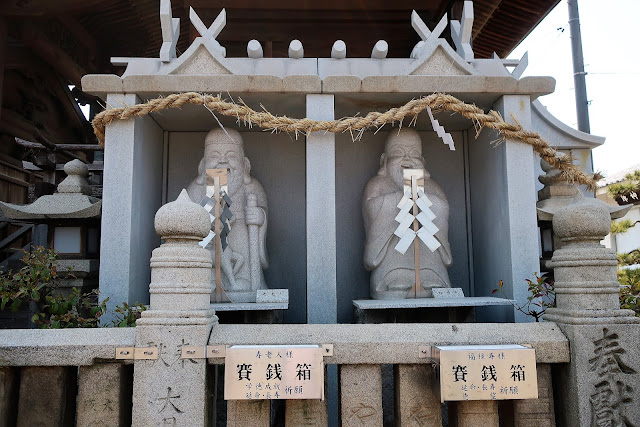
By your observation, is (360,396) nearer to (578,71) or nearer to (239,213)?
(239,213)

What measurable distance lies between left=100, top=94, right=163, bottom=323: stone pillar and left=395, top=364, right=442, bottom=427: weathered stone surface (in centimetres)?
237

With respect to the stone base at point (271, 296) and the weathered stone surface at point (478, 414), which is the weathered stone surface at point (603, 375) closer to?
the weathered stone surface at point (478, 414)

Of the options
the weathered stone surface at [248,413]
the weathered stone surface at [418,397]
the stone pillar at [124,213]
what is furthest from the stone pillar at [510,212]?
the stone pillar at [124,213]

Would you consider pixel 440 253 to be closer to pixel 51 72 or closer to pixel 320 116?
pixel 320 116

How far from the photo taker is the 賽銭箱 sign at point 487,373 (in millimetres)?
2242

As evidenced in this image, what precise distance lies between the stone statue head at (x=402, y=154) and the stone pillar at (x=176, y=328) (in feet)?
8.33

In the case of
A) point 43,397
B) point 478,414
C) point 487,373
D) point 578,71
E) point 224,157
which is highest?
point 578,71

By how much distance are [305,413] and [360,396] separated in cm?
29

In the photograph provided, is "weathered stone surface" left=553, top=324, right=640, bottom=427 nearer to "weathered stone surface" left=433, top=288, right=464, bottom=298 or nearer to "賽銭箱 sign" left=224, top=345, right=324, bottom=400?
"賽銭箱 sign" left=224, top=345, right=324, bottom=400

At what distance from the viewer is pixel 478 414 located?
91.7 inches

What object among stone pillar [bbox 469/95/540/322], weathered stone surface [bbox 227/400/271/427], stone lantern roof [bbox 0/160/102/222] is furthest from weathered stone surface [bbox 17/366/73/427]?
stone pillar [bbox 469/95/540/322]

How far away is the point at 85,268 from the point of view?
13.6 ft

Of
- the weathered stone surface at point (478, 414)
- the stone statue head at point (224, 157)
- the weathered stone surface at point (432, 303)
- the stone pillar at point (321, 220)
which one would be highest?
the stone statue head at point (224, 157)

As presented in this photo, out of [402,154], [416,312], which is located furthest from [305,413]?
[402,154]
